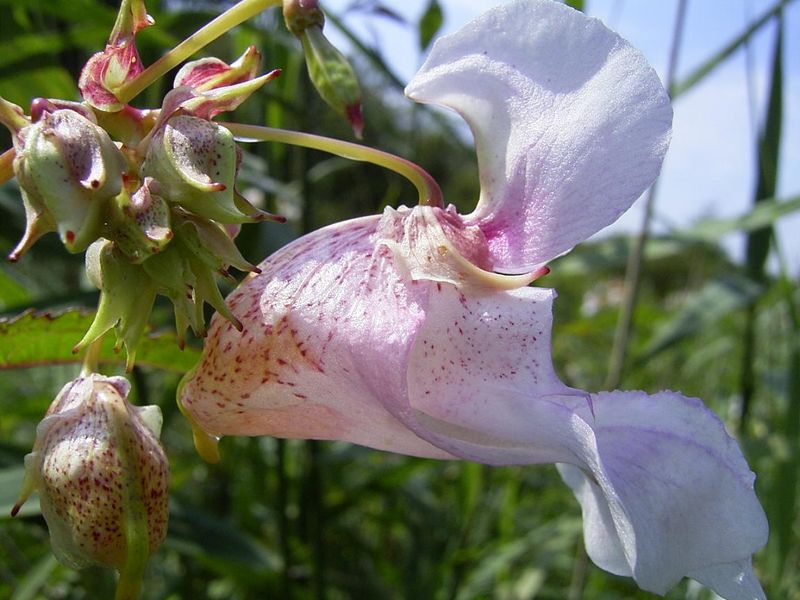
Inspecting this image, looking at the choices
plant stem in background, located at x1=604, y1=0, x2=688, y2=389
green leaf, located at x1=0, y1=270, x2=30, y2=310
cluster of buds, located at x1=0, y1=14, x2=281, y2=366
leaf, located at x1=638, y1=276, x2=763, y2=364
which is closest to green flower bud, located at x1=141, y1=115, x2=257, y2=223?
cluster of buds, located at x1=0, y1=14, x2=281, y2=366

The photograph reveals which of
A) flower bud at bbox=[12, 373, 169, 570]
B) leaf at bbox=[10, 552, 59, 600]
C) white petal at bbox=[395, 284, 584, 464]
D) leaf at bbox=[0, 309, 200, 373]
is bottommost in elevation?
leaf at bbox=[10, 552, 59, 600]

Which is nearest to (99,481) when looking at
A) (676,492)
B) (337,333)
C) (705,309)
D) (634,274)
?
(337,333)

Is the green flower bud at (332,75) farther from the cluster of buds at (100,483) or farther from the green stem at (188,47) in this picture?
the cluster of buds at (100,483)

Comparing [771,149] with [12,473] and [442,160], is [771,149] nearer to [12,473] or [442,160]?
[12,473]

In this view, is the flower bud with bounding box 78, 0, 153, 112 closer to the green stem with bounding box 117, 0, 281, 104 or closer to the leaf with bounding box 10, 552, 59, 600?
the green stem with bounding box 117, 0, 281, 104

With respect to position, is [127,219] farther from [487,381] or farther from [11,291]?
[11,291]

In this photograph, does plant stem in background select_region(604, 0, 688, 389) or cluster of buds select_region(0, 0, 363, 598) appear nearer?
cluster of buds select_region(0, 0, 363, 598)
